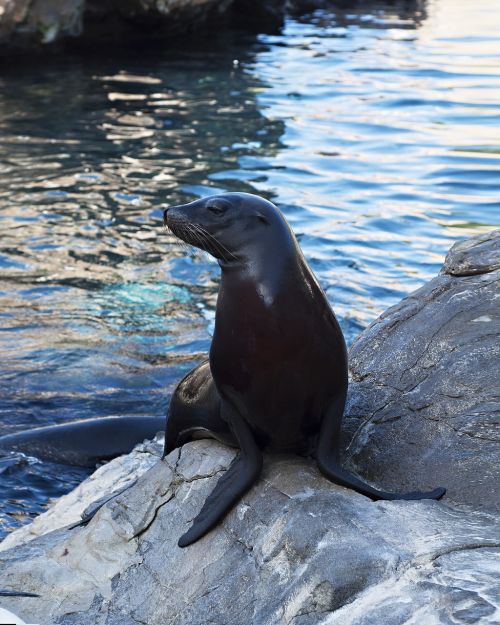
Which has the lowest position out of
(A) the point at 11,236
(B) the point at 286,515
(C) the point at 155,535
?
(A) the point at 11,236

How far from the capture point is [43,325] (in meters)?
8.02

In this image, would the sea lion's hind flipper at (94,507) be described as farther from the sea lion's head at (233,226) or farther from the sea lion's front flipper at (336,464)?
the sea lion's head at (233,226)

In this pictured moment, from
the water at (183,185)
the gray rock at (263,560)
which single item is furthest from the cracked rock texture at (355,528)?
the water at (183,185)

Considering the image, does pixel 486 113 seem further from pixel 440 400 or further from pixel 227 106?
pixel 440 400

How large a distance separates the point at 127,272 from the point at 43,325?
121 cm

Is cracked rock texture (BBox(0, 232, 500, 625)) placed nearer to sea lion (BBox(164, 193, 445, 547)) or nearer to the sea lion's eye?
sea lion (BBox(164, 193, 445, 547))

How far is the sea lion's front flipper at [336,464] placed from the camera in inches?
131

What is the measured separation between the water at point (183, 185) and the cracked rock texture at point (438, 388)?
88cm

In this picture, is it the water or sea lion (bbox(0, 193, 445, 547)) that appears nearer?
sea lion (bbox(0, 193, 445, 547))

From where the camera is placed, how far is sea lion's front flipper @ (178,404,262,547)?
3.36 meters

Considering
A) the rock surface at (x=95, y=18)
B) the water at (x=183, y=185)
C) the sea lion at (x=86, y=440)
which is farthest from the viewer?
the rock surface at (x=95, y=18)

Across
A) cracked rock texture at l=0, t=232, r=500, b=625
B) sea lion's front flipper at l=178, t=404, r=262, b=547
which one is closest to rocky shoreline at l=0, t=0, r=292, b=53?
cracked rock texture at l=0, t=232, r=500, b=625

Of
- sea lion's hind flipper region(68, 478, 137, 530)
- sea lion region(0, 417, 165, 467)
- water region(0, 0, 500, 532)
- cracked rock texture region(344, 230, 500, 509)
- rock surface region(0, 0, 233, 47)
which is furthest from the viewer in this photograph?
rock surface region(0, 0, 233, 47)

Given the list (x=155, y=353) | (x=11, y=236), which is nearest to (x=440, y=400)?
(x=155, y=353)
